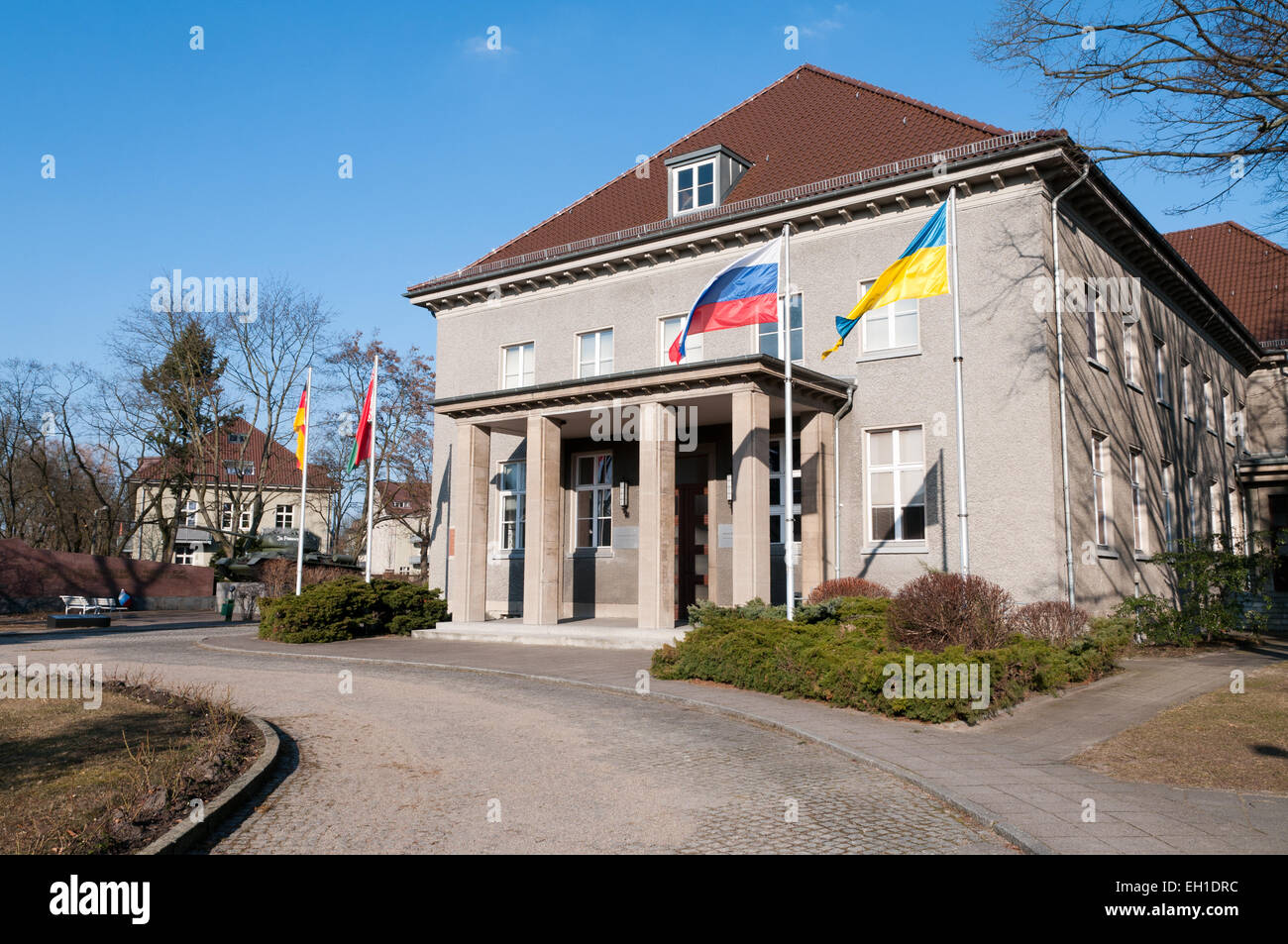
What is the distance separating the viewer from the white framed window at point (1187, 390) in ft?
81.6

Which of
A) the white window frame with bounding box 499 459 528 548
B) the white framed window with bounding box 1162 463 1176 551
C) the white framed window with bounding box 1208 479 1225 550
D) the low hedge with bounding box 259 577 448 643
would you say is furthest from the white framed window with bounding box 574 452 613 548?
the white framed window with bounding box 1208 479 1225 550

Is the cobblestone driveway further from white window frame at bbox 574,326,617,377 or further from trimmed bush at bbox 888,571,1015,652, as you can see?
white window frame at bbox 574,326,617,377

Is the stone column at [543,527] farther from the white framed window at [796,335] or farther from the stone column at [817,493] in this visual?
the stone column at [817,493]

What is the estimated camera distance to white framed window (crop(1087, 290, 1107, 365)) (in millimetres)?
18828

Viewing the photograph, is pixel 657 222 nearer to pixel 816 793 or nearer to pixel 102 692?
pixel 102 692

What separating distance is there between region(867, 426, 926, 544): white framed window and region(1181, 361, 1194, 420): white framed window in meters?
11.3

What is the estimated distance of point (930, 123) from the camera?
19.5 m

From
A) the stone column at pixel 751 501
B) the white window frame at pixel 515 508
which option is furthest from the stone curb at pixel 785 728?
the white window frame at pixel 515 508

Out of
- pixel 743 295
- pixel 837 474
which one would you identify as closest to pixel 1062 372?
pixel 837 474

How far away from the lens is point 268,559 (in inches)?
1502

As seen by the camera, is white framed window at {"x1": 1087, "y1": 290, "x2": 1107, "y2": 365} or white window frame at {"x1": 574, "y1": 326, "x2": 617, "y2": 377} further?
white window frame at {"x1": 574, "y1": 326, "x2": 617, "y2": 377}
